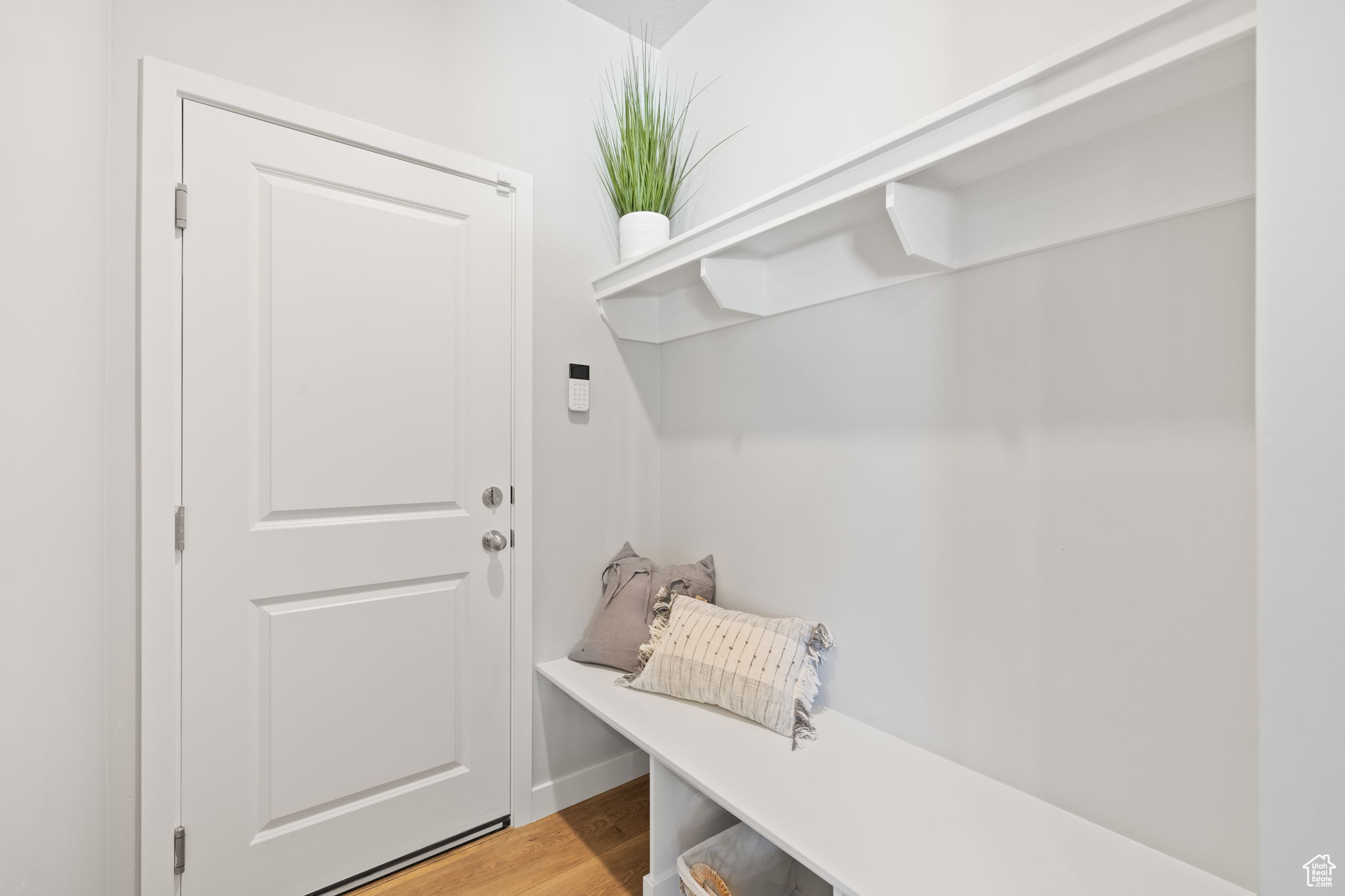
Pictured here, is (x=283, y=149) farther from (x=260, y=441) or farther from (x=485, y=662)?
(x=485, y=662)

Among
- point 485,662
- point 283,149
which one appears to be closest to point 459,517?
point 485,662

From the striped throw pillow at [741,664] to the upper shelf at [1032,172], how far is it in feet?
2.83

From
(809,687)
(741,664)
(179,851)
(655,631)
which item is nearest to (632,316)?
(655,631)

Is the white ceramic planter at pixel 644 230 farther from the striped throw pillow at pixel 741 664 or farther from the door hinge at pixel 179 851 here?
the door hinge at pixel 179 851

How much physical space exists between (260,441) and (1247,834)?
2.02 m

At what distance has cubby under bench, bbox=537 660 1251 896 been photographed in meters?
0.97

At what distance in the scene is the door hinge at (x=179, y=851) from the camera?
134cm

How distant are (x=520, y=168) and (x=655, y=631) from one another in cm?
147

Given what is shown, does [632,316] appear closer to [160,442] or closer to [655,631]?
[655,631]

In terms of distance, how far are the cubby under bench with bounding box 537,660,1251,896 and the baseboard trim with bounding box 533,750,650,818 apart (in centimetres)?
51

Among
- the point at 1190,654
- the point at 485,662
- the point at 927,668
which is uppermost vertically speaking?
the point at 1190,654

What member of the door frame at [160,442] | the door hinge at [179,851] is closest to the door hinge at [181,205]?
the door frame at [160,442]

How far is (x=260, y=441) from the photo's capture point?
1439mm

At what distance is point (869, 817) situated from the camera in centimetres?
113
